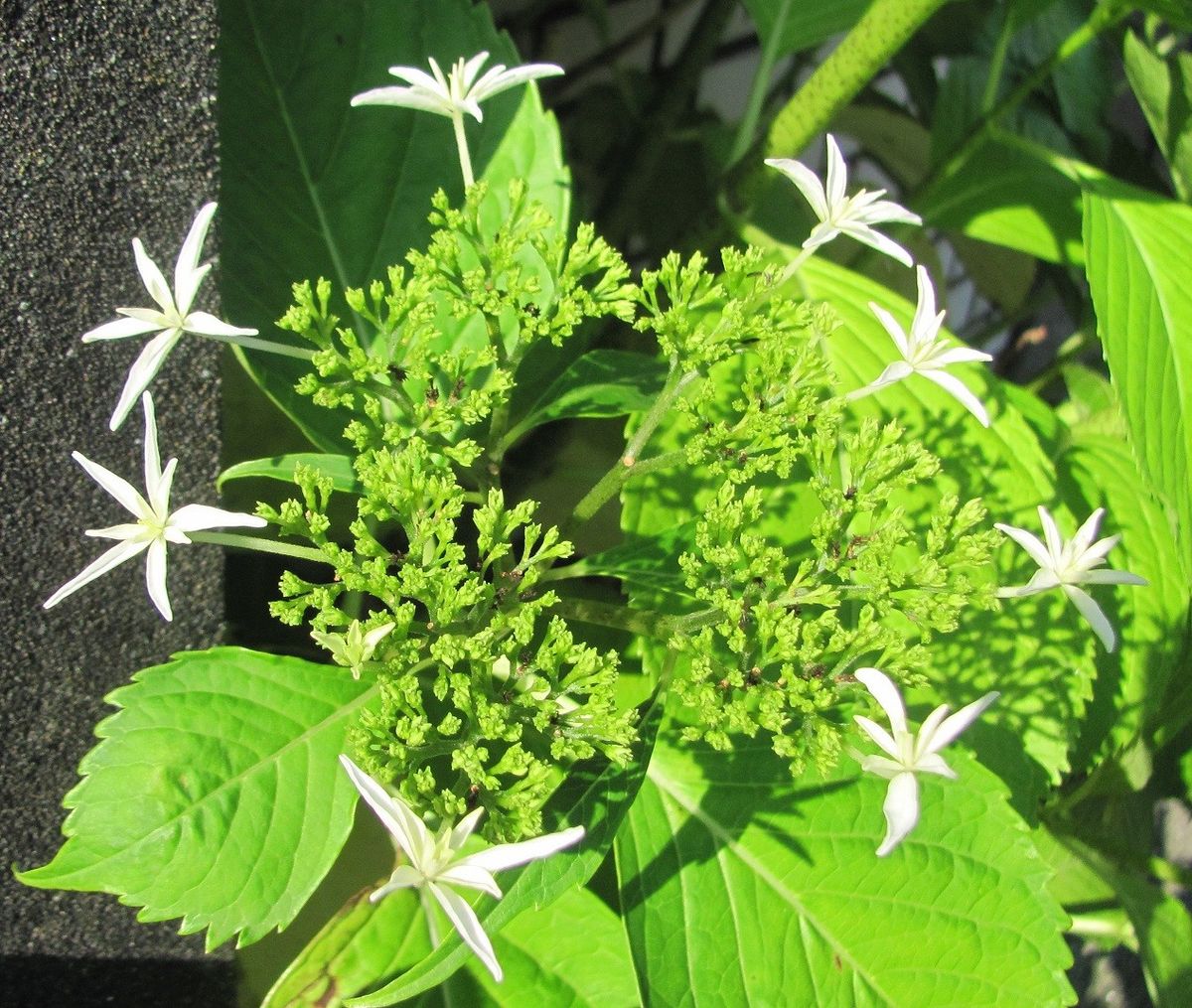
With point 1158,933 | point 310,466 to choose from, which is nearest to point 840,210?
point 310,466

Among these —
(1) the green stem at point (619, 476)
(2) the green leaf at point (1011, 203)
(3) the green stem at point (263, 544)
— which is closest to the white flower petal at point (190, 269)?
(3) the green stem at point (263, 544)

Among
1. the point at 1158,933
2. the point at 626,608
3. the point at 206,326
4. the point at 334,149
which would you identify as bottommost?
the point at 1158,933

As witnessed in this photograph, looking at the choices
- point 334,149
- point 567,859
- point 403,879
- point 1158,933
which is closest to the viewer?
point 403,879

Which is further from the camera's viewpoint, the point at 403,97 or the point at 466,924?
the point at 403,97

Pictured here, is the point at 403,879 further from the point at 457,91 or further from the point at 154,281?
the point at 457,91

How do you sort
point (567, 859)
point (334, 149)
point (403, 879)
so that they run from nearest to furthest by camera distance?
point (403, 879)
point (567, 859)
point (334, 149)

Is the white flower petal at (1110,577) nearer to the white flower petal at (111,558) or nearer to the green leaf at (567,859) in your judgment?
the green leaf at (567,859)

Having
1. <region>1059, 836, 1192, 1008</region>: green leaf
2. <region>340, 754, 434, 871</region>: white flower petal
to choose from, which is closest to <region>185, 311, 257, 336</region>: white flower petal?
<region>340, 754, 434, 871</region>: white flower petal
